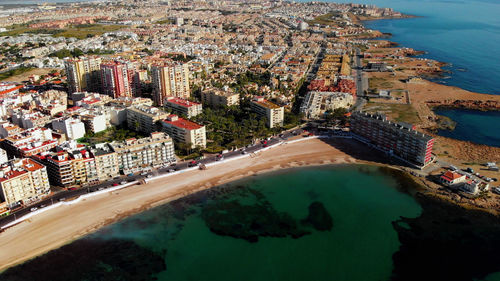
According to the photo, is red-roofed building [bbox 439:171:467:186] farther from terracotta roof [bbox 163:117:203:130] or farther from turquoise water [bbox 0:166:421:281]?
terracotta roof [bbox 163:117:203:130]

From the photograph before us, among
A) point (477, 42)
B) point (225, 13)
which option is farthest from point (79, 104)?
point (225, 13)

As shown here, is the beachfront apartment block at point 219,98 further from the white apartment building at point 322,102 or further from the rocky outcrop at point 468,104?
the rocky outcrop at point 468,104

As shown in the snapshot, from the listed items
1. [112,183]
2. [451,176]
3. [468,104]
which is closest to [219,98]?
[112,183]

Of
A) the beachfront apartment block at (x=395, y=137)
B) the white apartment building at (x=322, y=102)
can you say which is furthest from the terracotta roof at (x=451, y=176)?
the white apartment building at (x=322, y=102)

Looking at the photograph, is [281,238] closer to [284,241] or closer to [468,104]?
[284,241]

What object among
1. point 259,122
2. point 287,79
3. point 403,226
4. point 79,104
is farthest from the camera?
point 287,79

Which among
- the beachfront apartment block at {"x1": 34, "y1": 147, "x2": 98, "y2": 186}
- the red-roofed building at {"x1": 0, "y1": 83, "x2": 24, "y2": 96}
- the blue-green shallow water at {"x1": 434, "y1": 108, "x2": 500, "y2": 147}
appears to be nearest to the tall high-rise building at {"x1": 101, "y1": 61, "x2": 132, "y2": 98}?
the red-roofed building at {"x1": 0, "y1": 83, "x2": 24, "y2": 96}

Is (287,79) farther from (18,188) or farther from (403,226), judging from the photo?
(18,188)
